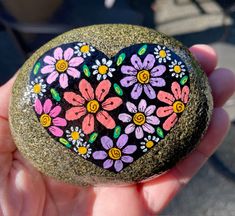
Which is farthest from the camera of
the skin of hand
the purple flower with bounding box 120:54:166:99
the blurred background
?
the blurred background

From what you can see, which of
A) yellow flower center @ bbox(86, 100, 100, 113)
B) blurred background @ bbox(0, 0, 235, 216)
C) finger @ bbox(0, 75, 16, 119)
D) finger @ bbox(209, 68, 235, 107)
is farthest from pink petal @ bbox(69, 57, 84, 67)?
blurred background @ bbox(0, 0, 235, 216)

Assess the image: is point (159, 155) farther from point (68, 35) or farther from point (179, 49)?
point (68, 35)

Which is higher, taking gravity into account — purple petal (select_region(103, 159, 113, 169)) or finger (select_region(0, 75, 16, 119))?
finger (select_region(0, 75, 16, 119))

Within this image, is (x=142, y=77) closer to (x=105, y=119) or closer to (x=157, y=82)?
(x=157, y=82)

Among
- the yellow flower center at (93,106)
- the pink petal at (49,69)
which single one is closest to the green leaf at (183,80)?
the yellow flower center at (93,106)

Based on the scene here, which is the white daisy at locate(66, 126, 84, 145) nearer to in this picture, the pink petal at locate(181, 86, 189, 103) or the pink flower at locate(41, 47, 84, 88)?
the pink flower at locate(41, 47, 84, 88)

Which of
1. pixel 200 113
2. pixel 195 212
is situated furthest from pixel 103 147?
pixel 195 212

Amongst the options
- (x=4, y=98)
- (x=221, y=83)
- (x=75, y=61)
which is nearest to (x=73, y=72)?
(x=75, y=61)
